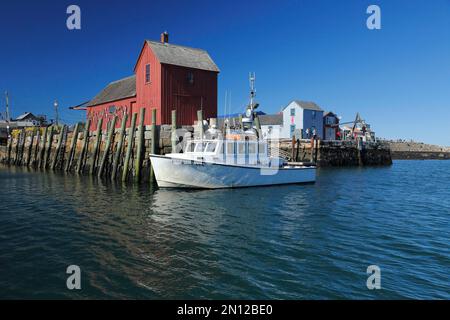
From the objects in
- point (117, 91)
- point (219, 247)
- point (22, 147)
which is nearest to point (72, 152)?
point (117, 91)

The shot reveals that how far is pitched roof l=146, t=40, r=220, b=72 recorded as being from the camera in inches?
943

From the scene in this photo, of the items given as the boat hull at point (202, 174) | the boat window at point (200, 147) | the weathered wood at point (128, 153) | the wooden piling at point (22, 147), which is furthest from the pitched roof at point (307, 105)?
the wooden piling at point (22, 147)

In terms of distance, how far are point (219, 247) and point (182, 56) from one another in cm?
2024

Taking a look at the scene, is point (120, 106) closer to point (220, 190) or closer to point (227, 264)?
point (220, 190)

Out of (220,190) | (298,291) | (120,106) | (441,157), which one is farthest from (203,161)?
(441,157)

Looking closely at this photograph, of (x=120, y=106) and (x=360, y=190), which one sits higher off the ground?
(x=120, y=106)

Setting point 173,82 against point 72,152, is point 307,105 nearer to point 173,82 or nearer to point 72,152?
point 173,82

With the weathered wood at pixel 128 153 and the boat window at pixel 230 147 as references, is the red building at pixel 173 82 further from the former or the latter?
the boat window at pixel 230 147

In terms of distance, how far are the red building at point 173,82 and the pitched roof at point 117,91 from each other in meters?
1.41

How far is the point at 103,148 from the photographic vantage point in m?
23.4

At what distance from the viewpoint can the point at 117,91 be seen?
31125mm

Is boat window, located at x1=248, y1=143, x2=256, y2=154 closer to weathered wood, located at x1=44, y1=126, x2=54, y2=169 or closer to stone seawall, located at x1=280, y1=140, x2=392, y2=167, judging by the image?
stone seawall, located at x1=280, y1=140, x2=392, y2=167

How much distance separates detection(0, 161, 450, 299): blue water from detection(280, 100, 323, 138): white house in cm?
3807
